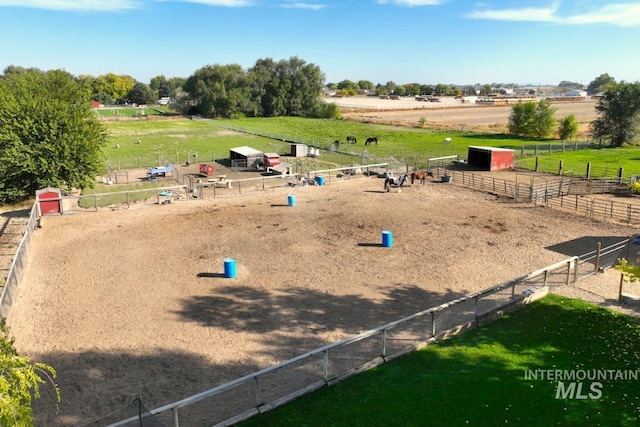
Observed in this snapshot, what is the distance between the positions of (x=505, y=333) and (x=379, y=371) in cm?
431

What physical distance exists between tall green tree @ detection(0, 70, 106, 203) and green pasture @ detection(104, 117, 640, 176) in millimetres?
11782

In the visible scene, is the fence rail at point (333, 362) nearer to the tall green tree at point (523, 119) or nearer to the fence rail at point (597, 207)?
the fence rail at point (597, 207)

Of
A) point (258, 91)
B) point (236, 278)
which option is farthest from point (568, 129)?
point (258, 91)

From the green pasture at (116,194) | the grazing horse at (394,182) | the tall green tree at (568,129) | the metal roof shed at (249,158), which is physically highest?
the tall green tree at (568,129)

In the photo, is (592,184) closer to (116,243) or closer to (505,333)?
(505,333)

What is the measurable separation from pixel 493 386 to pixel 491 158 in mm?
33429

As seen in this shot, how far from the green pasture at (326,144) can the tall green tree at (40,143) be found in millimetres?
11782

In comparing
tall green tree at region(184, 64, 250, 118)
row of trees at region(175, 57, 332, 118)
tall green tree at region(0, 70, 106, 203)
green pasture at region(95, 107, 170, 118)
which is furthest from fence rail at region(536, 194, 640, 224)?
green pasture at region(95, 107, 170, 118)

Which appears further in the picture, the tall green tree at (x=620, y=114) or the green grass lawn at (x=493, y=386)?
the tall green tree at (x=620, y=114)

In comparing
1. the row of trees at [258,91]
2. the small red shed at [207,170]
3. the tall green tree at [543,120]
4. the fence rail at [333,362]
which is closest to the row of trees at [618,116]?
the tall green tree at [543,120]

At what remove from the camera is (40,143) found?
29953 millimetres

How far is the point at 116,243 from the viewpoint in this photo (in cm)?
2316

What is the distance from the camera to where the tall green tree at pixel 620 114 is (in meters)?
54.0

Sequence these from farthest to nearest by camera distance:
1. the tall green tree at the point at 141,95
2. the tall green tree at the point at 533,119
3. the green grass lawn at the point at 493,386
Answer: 1. the tall green tree at the point at 141,95
2. the tall green tree at the point at 533,119
3. the green grass lawn at the point at 493,386
